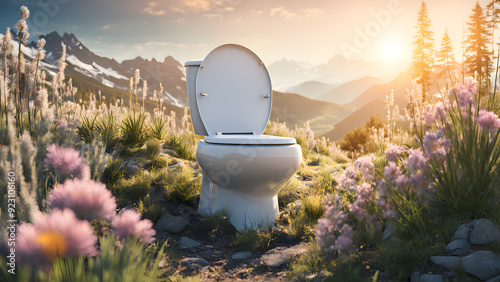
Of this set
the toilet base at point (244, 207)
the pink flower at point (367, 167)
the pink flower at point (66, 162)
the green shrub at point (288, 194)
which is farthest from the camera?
the green shrub at point (288, 194)

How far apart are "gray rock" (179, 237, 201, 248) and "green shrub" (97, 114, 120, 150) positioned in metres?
2.16

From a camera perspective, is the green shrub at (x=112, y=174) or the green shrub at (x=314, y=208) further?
the green shrub at (x=112, y=174)

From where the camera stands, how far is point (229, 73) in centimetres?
347

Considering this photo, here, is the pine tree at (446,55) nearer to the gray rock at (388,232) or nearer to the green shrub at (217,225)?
the gray rock at (388,232)

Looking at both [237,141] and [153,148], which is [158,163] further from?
[237,141]

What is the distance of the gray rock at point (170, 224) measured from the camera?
278 centimetres

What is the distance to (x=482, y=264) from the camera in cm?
141

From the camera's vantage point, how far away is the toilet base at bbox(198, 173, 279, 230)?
114 inches

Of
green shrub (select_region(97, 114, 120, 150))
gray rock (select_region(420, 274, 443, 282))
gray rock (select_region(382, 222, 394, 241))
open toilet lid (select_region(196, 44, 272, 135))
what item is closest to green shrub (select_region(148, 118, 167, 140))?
green shrub (select_region(97, 114, 120, 150))

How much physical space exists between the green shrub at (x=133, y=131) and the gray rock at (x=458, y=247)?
397cm

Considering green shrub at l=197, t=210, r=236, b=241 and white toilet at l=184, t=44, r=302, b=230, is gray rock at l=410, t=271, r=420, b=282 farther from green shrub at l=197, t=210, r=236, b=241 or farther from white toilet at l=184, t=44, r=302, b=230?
green shrub at l=197, t=210, r=236, b=241

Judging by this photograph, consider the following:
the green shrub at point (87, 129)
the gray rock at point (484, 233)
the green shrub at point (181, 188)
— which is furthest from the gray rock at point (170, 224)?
the gray rock at point (484, 233)

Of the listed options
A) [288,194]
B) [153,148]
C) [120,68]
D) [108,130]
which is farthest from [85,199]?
[120,68]

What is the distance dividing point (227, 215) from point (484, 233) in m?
2.02
